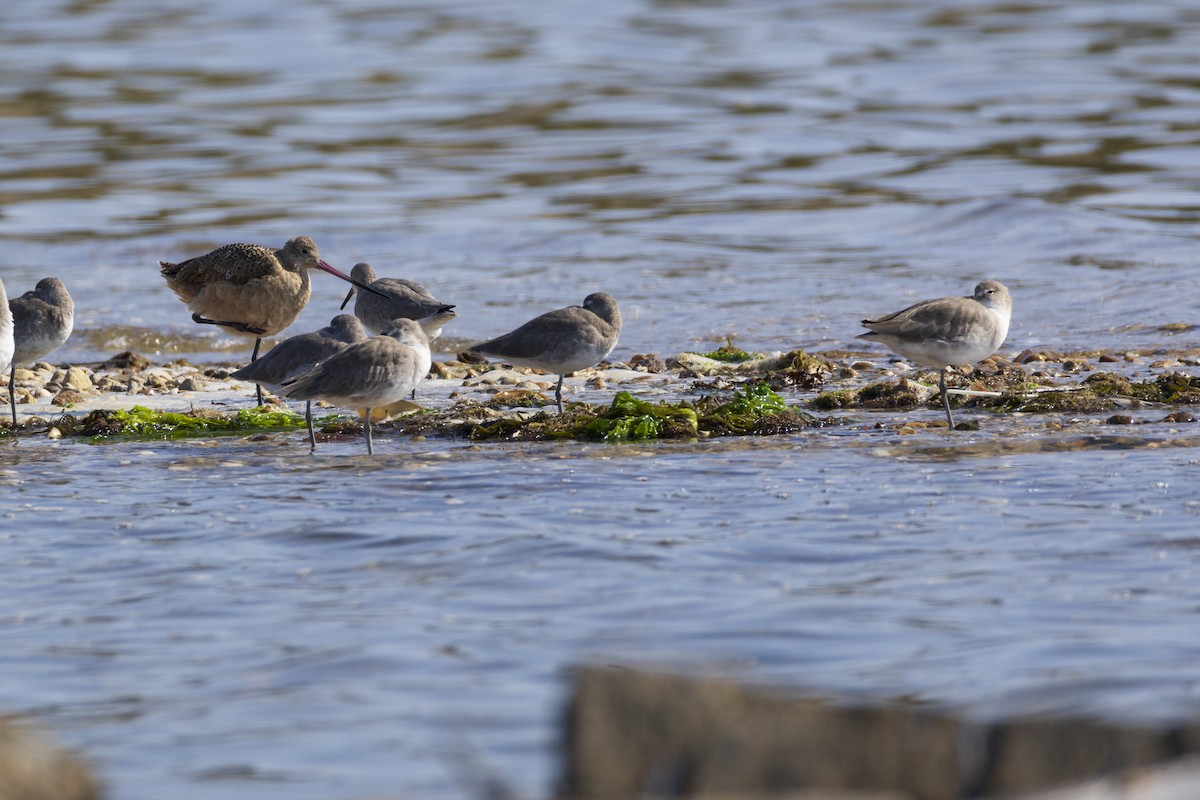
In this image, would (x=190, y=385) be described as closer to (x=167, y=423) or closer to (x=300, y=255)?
(x=300, y=255)

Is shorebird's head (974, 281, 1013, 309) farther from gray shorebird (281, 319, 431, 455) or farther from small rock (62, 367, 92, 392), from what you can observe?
small rock (62, 367, 92, 392)

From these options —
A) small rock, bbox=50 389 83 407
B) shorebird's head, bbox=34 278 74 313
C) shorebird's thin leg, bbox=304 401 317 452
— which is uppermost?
shorebird's head, bbox=34 278 74 313

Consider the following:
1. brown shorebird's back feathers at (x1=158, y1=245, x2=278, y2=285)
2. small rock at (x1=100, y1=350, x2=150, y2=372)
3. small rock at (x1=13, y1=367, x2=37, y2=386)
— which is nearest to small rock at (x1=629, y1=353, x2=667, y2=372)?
brown shorebird's back feathers at (x1=158, y1=245, x2=278, y2=285)

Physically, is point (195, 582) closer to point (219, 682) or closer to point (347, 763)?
point (219, 682)

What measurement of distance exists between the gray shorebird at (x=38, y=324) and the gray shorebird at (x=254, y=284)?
1.43 m

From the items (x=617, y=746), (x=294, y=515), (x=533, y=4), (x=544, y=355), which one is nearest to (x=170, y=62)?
(x=533, y=4)

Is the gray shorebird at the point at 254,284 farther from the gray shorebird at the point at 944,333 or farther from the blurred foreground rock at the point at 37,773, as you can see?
the blurred foreground rock at the point at 37,773

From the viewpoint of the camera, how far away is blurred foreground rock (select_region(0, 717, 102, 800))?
3332 millimetres

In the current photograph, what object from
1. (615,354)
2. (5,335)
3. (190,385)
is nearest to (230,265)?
(190,385)

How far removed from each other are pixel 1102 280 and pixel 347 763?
38.3 ft

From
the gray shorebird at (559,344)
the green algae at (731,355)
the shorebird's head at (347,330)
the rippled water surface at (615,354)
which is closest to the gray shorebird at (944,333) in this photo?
the rippled water surface at (615,354)

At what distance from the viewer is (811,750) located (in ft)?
11.3

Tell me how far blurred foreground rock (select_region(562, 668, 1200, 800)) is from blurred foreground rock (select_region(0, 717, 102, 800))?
982 mm

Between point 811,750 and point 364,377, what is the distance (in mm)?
5533
